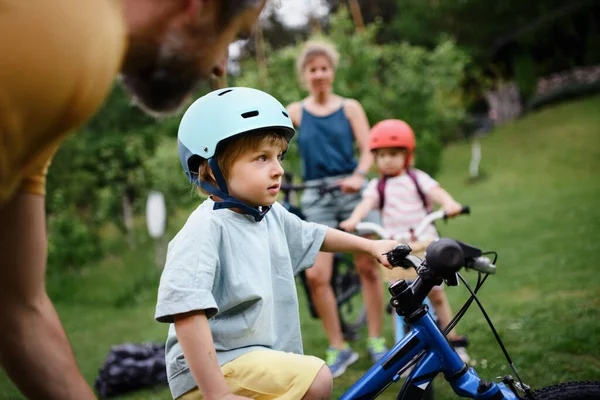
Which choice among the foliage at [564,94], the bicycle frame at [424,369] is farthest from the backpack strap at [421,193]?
the foliage at [564,94]

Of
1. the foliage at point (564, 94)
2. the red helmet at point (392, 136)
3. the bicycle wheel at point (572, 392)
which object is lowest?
the foliage at point (564, 94)

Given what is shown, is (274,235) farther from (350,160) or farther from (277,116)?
(350,160)

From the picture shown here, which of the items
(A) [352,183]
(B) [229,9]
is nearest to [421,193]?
(A) [352,183]

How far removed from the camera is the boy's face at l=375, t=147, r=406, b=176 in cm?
462

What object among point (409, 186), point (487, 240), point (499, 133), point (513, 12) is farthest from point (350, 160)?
point (513, 12)

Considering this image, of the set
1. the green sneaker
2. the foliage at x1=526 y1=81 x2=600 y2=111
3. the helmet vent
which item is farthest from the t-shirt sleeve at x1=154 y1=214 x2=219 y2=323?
the foliage at x1=526 y1=81 x2=600 y2=111

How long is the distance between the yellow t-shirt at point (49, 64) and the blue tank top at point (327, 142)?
3.81 metres

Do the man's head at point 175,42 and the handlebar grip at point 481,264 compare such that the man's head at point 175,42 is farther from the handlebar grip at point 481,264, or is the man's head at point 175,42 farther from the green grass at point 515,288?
the green grass at point 515,288

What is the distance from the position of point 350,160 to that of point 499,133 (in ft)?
71.5

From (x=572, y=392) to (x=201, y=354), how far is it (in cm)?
123

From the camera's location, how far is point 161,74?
161 cm

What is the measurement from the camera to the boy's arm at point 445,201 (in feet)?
13.0

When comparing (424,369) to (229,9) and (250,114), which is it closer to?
(250,114)

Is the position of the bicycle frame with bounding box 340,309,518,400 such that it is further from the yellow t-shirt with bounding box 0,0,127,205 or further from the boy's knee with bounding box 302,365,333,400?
the yellow t-shirt with bounding box 0,0,127,205
